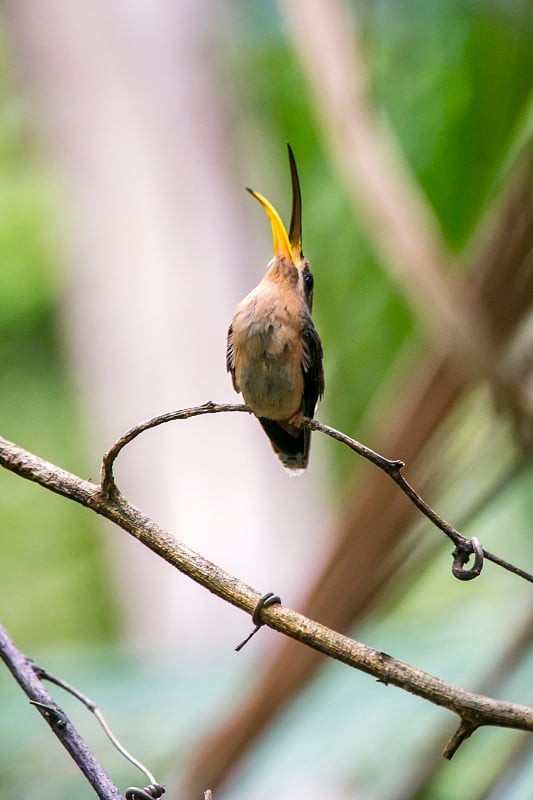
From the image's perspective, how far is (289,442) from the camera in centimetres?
221

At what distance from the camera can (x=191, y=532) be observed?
15.3 feet

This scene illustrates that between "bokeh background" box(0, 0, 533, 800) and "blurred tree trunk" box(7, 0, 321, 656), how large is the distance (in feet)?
0.05

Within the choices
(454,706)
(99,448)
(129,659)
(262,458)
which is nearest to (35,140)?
(99,448)

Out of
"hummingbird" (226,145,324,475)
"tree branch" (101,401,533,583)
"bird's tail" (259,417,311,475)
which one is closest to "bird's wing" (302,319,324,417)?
"hummingbird" (226,145,324,475)

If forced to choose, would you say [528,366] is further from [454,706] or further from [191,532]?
[191,532]

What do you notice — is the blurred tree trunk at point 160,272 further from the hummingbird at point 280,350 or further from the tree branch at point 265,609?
the tree branch at point 265,609

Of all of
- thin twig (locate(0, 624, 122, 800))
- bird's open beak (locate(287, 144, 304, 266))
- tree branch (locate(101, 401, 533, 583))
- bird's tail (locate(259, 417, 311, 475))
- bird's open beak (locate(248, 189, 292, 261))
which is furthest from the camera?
bird's tail (locate(259, 417, 311, 475))

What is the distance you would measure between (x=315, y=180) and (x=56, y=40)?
1.83m

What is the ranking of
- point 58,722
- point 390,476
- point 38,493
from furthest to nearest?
point 38,493
point 390,476
point 58,722

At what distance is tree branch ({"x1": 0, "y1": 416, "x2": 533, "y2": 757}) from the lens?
956 millimetres

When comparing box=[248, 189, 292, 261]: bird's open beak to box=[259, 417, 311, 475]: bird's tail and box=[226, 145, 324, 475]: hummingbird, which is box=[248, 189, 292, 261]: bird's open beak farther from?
box=[259, 417, 311, 475]: bird's tail

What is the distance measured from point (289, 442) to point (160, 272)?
123 inches

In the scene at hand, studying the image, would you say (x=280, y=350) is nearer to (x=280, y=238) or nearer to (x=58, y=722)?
(x=280, y=238)

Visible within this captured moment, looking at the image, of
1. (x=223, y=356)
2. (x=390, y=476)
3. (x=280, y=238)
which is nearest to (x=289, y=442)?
(x=280, y=238)
